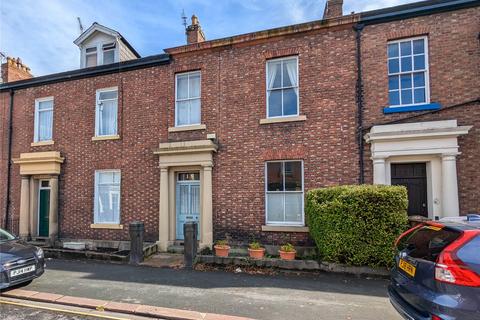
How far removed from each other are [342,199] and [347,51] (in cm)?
471

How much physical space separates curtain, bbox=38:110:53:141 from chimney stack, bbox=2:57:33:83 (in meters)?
3.13

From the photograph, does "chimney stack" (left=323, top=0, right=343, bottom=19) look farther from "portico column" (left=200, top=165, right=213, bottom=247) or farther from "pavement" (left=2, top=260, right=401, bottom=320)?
"pavement" (left=2, top=260, right=401, bottom=320)

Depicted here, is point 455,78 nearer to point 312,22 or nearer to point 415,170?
point 415,170

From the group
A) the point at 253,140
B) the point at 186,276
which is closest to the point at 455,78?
the point at 253,140

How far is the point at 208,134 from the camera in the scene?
34.2ft

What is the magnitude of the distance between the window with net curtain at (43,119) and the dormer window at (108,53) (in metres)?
2.89

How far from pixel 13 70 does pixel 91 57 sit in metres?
4.49

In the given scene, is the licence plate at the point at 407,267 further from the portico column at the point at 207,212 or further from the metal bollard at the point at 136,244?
the metal bollard at the point at 136,244

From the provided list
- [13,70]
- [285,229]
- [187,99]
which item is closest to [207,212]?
[285,229]

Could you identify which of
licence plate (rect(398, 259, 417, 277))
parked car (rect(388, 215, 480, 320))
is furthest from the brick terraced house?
parked car (rect(388, 215, 480, 320))

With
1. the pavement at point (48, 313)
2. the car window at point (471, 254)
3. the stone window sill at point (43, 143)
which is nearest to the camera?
the car window at point (471, 254)

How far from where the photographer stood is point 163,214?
10430mm

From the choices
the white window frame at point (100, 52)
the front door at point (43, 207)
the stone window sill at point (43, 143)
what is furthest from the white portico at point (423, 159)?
the front door at point (43, 207)

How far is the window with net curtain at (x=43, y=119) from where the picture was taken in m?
13.0
